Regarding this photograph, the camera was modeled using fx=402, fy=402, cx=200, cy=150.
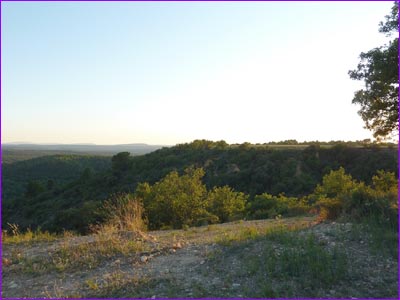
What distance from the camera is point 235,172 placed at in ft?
129

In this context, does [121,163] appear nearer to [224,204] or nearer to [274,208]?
[224,204]

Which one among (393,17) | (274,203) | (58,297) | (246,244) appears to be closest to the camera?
(58,297)

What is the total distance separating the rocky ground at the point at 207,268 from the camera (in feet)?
16.9

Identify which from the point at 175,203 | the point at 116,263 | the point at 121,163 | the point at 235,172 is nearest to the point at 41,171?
the point at 121,163

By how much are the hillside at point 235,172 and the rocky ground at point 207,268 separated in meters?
22.9

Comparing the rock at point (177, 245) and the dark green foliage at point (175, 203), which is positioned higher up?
the rock at point (177, 245)

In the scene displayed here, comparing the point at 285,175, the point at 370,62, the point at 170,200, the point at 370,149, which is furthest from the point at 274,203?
the point at 370,149

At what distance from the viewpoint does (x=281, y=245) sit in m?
6.52

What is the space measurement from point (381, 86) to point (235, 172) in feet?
98.7

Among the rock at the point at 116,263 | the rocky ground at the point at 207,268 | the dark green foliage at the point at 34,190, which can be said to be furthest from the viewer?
the dark green foliage at the point at 34,190

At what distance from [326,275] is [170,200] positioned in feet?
39.9

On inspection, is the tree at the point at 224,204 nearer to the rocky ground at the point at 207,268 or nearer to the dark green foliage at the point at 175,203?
the dark green foliage at the point at 175,203

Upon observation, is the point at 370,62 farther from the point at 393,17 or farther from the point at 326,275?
the point at 326,275

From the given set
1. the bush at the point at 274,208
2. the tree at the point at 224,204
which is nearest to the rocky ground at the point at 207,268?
the bush at the point at 274,208
